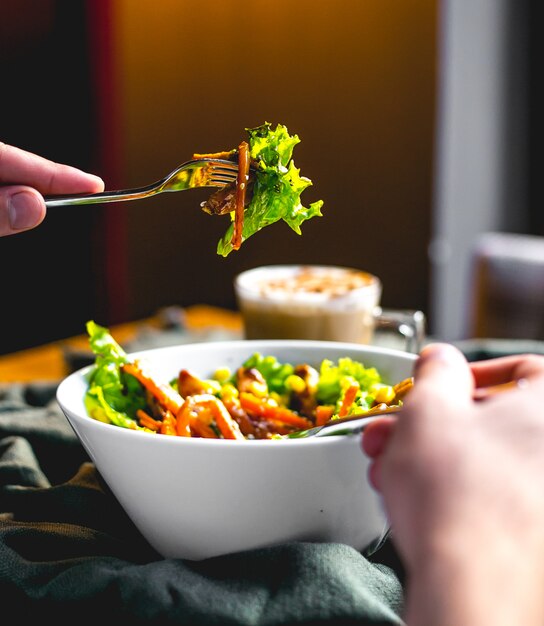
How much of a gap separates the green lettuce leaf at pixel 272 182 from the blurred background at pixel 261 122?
9.96 ft

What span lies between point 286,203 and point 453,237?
13.1 feet

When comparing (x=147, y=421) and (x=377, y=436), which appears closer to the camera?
(x=377, y=436)

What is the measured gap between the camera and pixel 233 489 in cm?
71

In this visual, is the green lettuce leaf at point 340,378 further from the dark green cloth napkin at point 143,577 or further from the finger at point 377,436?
the finger at point 377,436

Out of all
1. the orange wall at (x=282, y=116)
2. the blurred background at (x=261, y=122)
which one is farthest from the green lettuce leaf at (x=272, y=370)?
the orange wall at (x=282, y=116)

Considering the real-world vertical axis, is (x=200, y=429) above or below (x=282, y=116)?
below

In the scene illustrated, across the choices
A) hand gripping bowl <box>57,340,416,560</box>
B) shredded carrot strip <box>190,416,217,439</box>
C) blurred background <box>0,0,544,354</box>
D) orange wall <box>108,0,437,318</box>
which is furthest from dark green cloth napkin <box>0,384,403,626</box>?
orange wall <box>108,0,437,318</box>

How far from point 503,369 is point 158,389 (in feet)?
1.32

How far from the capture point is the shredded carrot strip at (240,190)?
86 cm

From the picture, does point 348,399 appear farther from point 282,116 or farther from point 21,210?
point 282,116

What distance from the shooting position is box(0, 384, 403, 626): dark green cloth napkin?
65 centimetres

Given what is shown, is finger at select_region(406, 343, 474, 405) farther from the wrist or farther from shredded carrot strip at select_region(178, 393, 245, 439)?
shredded carrot strip at select_region(178, 393, 245, 439)

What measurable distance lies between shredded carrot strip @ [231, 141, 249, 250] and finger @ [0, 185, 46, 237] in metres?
0.20

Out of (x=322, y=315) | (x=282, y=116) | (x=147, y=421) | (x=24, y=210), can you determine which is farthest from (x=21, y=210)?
(x=282, y=116)
